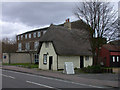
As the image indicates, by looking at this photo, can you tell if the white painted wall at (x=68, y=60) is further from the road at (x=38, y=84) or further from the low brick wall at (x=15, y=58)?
the low brick wall at (x=15, y=58)

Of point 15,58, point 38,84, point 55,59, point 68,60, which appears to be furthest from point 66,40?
point 15,58

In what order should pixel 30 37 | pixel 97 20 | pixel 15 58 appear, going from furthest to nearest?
pixel 30 37 < pixel 15 58 < pixel 97 20

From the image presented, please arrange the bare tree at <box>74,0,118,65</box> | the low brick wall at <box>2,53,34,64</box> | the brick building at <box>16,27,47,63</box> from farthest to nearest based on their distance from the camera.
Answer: the brick building at <box>16,27,47,63</box> → the low brick wall at <box>2,53,34,64</box> → the bare tree at <box>74,0,118,65</box>

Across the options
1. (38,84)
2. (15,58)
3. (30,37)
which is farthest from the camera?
(30,37)

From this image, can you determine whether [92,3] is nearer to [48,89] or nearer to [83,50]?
[83,50]

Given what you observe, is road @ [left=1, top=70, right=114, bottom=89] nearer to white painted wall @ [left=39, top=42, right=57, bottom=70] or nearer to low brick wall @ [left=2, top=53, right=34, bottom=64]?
white painted wall @ [left=39, top=42, right=57, bottom=70]

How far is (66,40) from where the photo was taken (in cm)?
2834

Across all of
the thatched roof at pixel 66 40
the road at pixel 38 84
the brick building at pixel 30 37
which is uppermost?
the brick building at pixel 30 37

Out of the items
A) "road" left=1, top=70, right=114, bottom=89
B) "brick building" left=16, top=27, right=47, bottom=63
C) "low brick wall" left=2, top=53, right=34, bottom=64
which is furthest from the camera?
"brick building" left=16, top=27, right=47, bottom=63

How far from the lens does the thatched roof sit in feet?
86.1

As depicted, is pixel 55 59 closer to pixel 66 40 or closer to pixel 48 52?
pixel 48 52

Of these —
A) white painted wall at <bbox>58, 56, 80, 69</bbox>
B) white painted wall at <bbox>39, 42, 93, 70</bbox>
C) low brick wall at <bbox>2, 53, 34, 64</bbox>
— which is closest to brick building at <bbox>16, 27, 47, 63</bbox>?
low brick wall at <bbox>2, 53, 34, 64</bbox>

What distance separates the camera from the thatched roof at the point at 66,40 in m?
26.2

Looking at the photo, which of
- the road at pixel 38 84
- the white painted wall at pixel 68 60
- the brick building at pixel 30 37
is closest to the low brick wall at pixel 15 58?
the brick building at pixel 30 37
